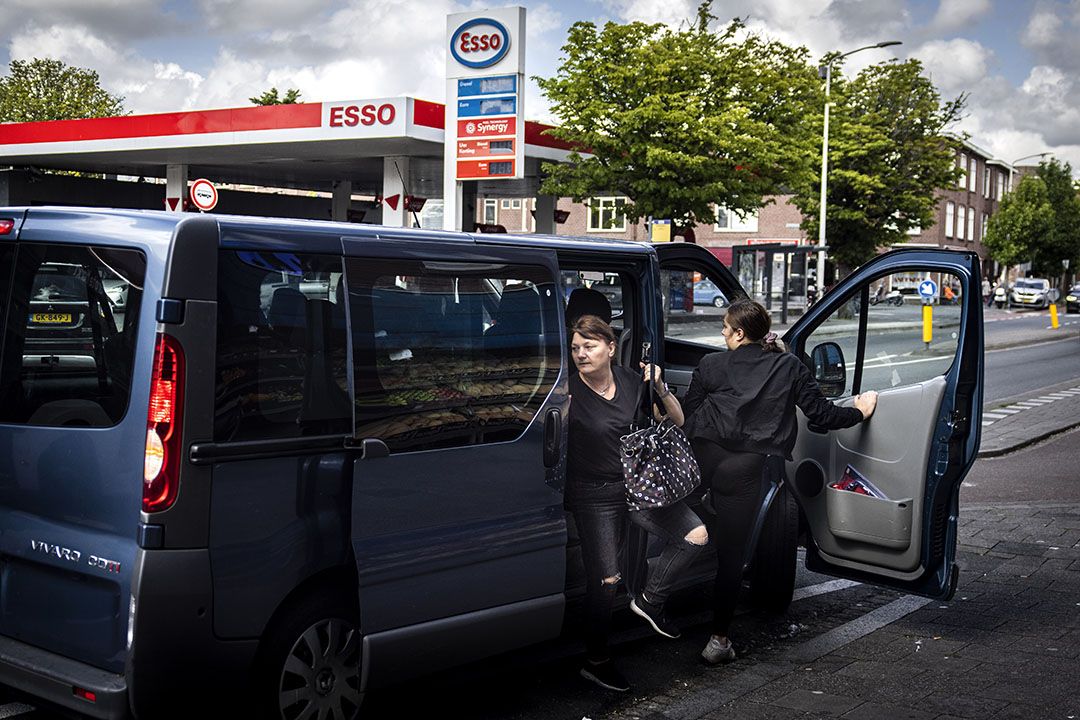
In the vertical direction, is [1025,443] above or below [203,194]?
below

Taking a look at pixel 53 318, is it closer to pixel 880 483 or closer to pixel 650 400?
pixel 650 400

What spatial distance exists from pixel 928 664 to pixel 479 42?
70.8 ft

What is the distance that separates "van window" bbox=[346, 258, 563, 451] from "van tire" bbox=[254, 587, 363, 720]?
61 centimetres

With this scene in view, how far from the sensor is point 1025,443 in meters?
12.8

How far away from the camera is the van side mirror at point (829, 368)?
630 centimetres

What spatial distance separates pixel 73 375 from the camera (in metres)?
4.02

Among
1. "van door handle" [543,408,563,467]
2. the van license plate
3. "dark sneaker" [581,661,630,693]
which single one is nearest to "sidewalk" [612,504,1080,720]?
"dark sneaker" [581,661,630,693]

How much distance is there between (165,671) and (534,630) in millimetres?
1574

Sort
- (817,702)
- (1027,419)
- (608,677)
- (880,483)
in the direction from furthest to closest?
(1027,419)
(880,483)
(608,677)
(817,702)

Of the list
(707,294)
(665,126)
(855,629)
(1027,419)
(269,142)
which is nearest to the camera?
(855,629)

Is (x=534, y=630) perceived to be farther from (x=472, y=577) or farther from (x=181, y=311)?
(x=181, y=311)

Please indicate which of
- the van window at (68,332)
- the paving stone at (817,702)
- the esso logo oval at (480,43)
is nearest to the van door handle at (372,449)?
the van window at (68,332)

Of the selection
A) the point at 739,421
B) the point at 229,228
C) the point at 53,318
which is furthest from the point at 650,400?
the point at 53,318

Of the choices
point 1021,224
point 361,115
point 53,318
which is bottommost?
point 53,318
